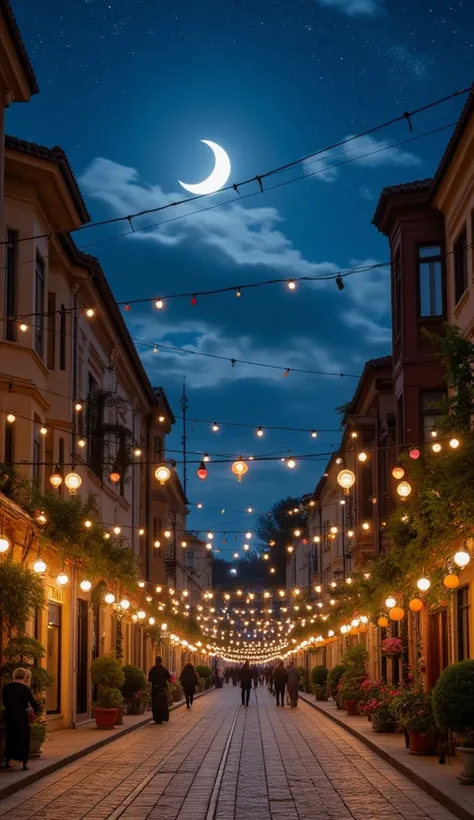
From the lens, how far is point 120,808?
16.0 meters

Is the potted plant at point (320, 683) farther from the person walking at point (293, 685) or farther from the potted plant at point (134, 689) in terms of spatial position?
the potted plant at point (134, 689)

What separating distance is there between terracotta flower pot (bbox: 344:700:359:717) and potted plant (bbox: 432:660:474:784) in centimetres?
1981

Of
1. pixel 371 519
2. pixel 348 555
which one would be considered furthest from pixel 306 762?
pixel 348 555

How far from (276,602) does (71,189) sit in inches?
5570

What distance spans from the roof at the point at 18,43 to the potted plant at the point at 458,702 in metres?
12.6

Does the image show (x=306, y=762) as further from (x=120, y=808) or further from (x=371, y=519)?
(x=371, y=519)

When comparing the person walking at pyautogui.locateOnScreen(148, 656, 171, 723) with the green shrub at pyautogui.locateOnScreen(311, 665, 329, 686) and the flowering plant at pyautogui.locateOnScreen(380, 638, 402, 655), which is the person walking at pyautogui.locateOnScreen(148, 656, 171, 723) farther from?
the green shrub at pyautogui.locateOnScreen(311, 665, 329, 686)

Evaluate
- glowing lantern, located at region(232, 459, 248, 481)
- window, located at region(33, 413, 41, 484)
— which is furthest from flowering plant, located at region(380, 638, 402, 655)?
window, located at region(33, 413, 41, 484)

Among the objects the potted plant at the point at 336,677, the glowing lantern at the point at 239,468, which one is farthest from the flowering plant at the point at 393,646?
the potted plant at the point at 336,677

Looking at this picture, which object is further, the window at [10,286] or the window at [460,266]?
the window at [460,266]

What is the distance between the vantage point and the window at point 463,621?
25.4 meters

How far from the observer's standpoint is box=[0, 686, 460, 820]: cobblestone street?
15.5 m

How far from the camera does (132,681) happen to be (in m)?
39.9

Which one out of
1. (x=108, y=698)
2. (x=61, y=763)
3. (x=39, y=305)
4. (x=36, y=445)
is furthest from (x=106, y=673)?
(x=61, y=763)
